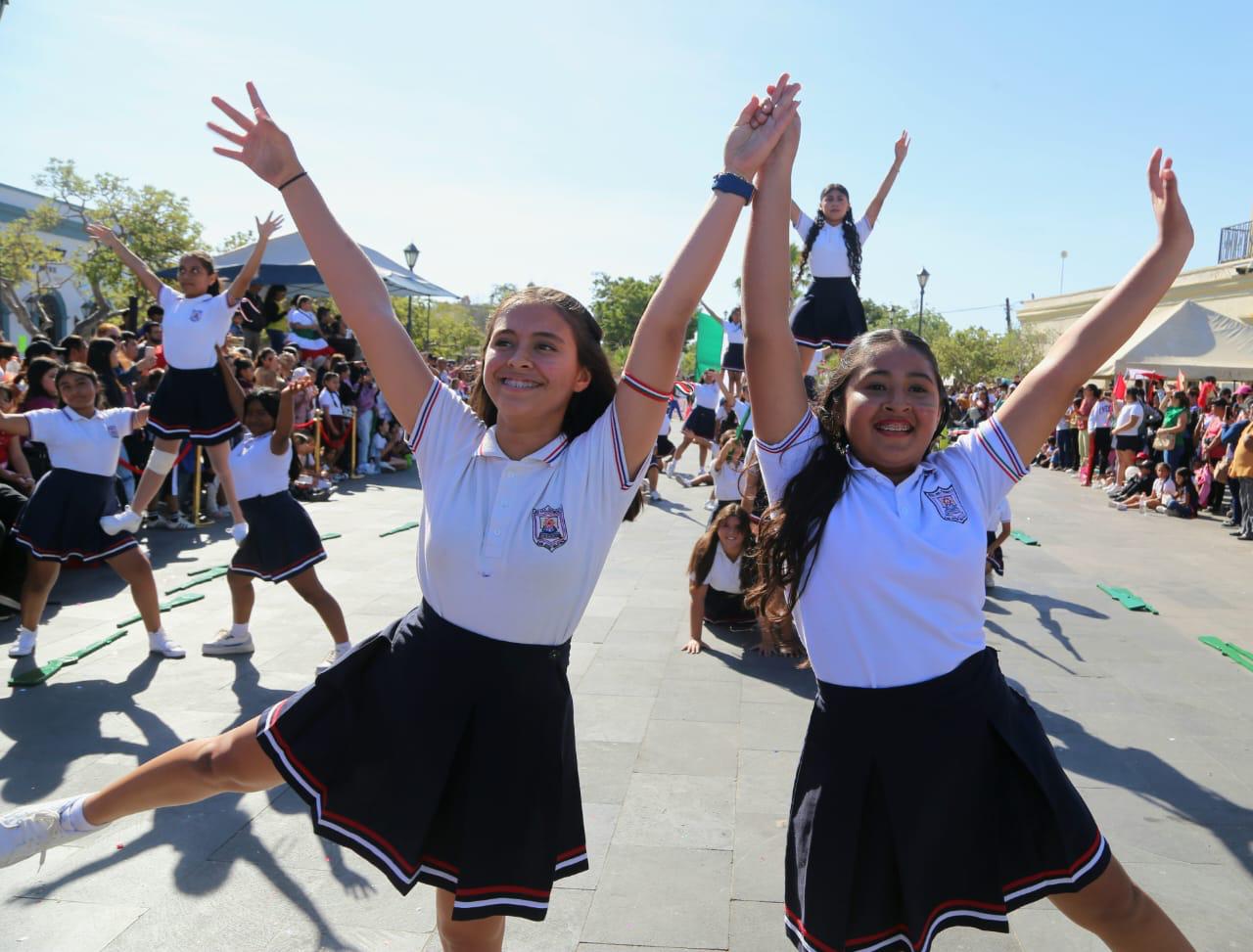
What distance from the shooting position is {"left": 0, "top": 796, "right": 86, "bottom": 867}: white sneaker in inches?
96.8

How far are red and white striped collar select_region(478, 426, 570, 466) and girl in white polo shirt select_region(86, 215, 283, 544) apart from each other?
454 cm

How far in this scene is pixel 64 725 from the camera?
4594mm

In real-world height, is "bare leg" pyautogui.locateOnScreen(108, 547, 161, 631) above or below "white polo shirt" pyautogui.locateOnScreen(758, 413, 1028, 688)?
below

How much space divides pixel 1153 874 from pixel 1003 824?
71.7 inches

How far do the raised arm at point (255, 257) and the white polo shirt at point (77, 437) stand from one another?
1.08 m

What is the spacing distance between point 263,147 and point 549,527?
3.95 feet

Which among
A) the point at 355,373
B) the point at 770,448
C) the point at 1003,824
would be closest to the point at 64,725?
the point at 770,448

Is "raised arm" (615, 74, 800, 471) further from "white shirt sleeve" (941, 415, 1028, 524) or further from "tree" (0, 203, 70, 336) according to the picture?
"tree" (0, 203, 70, 336)

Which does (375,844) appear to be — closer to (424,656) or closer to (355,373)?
(424,656)

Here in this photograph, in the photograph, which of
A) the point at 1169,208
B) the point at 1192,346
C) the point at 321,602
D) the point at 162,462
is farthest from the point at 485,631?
the point at 1192,346

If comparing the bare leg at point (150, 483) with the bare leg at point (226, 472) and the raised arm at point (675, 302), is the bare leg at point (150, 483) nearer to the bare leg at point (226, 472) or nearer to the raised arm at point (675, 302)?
the bare leg at point (226, 472)

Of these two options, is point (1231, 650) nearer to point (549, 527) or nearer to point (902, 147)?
point (902, 147)

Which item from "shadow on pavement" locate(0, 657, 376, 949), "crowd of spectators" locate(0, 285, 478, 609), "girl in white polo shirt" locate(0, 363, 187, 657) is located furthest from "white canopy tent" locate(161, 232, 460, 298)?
"shadow on pavement" locate(0, 657, 376, 949)

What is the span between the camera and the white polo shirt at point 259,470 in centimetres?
570
